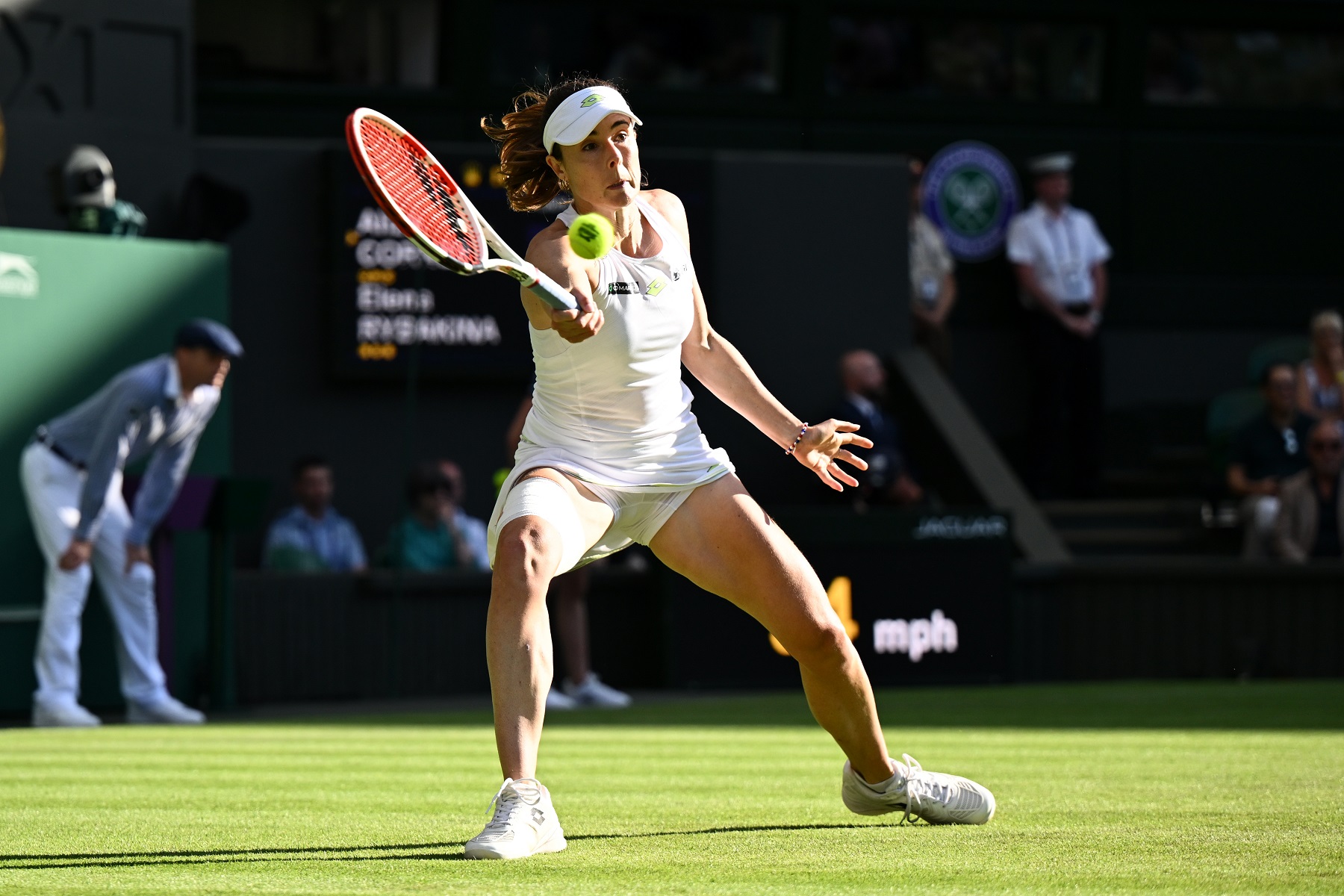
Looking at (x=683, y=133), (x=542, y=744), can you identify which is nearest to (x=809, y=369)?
(x=683, y=133)

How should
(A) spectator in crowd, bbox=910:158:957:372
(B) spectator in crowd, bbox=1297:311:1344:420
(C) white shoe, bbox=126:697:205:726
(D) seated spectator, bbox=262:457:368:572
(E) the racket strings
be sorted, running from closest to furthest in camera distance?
(E) the racket strings, (C) white shoe, bbox=126:697:205:726, (D) seated spectator, bbox=262:457:368:572, (B) spectator in crowd, bbox=1297:311:1344:420, (A) spectator in crowd, bbox=910:158:957:372

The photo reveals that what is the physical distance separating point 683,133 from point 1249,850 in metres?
13.1

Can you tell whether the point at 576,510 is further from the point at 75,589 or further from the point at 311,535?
the point at 311,535

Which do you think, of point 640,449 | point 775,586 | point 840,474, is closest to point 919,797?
point 775,586

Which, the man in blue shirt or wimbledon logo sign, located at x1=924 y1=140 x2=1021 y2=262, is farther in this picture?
wimbledon logo sign, located at x1=924 y1=140 x2=1021 y2=262

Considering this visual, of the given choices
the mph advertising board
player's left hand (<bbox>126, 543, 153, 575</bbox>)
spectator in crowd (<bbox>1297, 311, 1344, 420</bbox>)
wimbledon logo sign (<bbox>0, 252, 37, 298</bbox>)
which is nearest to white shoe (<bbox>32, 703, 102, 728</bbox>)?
player's left hand (<bbox>126, 543, 153, 575</bbox>)

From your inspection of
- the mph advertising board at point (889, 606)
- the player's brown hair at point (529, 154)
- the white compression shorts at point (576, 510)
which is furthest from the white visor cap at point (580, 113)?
the mph advertising board at point (889, 606)

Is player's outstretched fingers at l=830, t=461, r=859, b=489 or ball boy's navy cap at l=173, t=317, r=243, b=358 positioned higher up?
ball boy's navy cap at l=173, t=317, r=243, b=358

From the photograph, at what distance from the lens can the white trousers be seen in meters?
10.8

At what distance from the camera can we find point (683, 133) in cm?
1739

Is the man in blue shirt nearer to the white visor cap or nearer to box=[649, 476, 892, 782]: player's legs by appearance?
the white visor cap

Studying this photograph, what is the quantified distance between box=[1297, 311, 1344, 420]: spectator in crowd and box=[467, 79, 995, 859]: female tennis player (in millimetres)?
10129

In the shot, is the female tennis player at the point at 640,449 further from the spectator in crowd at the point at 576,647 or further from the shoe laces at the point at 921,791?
the spectator in crowd at the point at 576,647

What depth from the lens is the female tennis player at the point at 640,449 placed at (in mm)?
5180
